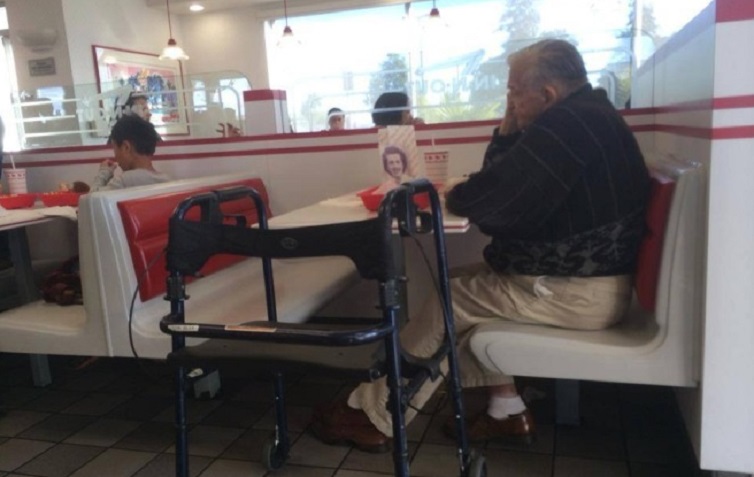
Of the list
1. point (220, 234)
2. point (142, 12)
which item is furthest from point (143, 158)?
point (142, 12)

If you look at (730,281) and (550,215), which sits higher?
(550,215)

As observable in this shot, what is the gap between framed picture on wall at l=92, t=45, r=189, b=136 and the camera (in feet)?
15.4

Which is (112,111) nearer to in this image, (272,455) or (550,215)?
(272,455)

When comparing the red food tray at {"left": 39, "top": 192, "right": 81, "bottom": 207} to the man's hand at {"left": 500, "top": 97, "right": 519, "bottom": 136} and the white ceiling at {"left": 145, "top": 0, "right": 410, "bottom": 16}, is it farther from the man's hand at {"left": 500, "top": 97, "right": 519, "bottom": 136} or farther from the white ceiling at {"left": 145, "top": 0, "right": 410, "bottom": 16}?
the white ceiling at {"left": 145, "top": 0, "right": 410, "bottom": 16}

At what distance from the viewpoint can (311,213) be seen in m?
2.31

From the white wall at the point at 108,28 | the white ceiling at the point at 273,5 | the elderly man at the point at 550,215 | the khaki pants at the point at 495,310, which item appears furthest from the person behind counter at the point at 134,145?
the white ceiling at the point at 273,5

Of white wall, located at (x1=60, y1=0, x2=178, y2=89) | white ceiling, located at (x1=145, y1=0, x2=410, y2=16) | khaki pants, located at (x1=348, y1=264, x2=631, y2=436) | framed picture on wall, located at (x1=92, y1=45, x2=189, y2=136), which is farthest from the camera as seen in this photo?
white ceiling, located at (x1=145, y1=0, x2=410, y2=16)

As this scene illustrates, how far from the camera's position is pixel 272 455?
6.64 feet

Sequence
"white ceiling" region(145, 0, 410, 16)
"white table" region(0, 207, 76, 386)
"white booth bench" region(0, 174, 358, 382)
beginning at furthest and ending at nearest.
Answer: "white ceiling" region(145, 0, 410, 16), "white table" region(0, 207, 76, 386), "white booth bench" region(0, 174, 358, 382)

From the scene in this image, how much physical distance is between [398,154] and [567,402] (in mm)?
1031

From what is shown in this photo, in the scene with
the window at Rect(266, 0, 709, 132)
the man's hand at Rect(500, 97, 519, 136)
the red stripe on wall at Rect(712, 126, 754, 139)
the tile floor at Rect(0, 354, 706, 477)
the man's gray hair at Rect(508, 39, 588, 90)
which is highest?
the window at Rect(266, 0, 709, 132)

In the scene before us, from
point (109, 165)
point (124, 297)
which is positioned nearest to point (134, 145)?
point (109, 165)

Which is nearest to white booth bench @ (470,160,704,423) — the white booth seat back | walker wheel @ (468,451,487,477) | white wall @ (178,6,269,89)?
the white booth seat back

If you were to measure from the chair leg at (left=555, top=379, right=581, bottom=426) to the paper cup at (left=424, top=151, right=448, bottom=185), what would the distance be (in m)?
0.83
